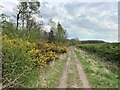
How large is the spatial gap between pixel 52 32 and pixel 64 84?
2694 cm

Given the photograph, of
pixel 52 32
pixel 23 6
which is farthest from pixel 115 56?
pixel 52 32

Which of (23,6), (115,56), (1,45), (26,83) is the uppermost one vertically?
(23,6)

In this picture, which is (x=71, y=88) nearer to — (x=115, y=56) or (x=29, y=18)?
(x=115, y=56)

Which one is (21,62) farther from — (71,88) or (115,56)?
(115,56)

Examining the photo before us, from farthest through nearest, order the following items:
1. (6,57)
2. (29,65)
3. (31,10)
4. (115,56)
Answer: (31,10) → (115,56) → (29,65) → (6,57)

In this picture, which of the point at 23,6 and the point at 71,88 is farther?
the point at 23,6

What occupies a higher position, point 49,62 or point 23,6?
point 23,6

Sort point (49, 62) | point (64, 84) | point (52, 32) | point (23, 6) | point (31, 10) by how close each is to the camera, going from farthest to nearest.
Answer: point (52, 32) → point (31, 10) → point (23, 6) → point (49, 62) → point (64, 84)

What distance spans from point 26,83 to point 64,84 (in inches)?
81.3

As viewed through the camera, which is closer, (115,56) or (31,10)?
(115,56)

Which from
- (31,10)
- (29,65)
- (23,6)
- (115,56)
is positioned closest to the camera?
(29,65)

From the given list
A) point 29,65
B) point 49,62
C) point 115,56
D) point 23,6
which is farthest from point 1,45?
point 23,6

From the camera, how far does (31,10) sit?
2525 centimetres

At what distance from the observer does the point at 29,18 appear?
2581 cm
